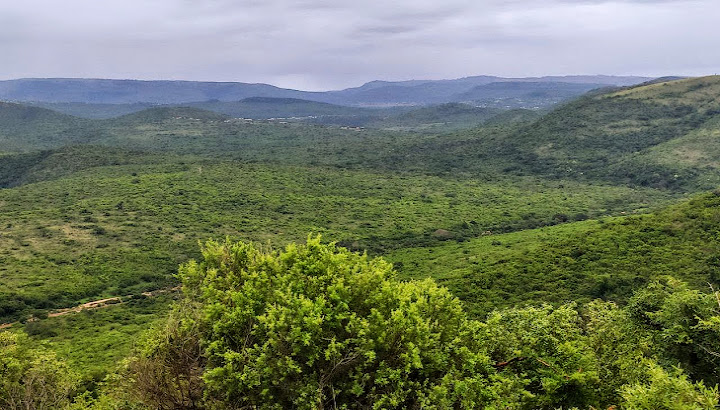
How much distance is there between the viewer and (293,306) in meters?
16.2

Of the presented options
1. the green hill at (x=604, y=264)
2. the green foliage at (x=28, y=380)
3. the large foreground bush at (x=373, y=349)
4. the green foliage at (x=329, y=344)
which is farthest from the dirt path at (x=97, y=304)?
the green foliage at (x=329, y=344)

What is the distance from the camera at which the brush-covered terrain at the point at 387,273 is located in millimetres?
16422

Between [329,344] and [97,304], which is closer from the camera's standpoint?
[329,344]

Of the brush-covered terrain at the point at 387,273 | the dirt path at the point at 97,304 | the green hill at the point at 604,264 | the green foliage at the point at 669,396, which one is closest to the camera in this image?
the green foliage at the point at 669,396

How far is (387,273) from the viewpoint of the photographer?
2122cm

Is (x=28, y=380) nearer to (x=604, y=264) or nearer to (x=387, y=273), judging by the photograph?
(x=387, y=273)

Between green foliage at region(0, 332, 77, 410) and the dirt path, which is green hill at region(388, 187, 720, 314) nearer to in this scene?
green foliage at region(0, 332, 77, 410)

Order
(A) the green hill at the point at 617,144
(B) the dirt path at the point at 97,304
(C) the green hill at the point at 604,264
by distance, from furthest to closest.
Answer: (A) the green hill at the point at 617,144, (B) the dirt path at the point at 97,304, (C) the green hill at the point at 604,264

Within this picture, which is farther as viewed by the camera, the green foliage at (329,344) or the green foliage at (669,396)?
the green foliage at (329,344)

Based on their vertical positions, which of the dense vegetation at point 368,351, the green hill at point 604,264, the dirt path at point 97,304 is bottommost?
the dirt path at point 97,304

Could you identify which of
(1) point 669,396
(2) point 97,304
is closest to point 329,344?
(1) point 669,396

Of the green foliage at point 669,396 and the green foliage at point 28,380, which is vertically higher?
the green foliage at point 669,396

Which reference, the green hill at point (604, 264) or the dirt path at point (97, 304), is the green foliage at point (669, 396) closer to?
the green hill at point (604, 264)

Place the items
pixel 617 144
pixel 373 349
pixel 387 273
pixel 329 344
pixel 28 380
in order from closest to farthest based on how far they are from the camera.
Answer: pixel 329 344 < pixel 373 349 < pixel 387 273 < pixel 28 380 < pixel 617 144
